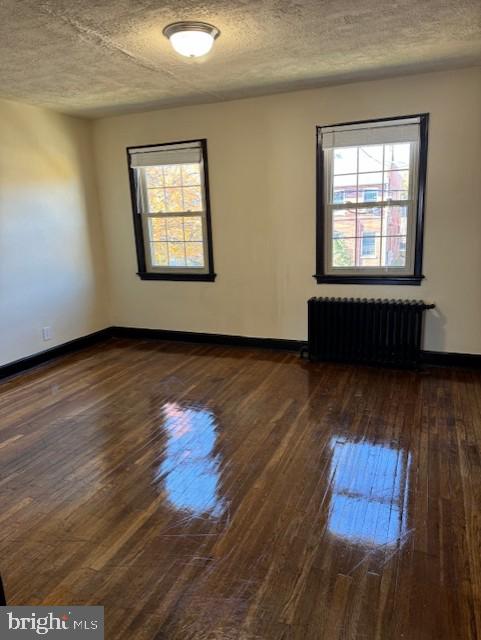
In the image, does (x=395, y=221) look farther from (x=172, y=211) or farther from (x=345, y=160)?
(x=172, y=211)

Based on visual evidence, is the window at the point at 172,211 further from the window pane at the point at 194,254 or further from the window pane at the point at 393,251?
the window pane at the point at 393,251

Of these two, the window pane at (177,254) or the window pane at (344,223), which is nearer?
the window pane at (344,223)

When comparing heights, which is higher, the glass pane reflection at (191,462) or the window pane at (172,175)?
the window pane at (172,175)

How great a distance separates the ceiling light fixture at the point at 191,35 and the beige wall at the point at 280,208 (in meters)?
1.81

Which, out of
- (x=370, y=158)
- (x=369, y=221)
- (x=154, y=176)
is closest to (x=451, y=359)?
(x=369, y=221)

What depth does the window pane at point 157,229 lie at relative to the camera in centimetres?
530

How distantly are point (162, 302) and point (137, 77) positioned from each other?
2.54m

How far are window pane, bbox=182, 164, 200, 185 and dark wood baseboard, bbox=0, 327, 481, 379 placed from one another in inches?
68.4

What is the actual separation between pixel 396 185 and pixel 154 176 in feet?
8.81

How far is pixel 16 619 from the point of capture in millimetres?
1617

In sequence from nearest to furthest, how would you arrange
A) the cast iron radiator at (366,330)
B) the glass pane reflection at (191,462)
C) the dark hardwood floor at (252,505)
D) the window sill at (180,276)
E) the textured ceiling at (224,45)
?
the dark hardwood floor at (252,505)
the glass pane reflection at (191,462)
the textured ceiling at (224,45)
the cast iron radiator at (366,330)
the window sill at (180,276)

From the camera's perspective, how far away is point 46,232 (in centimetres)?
482

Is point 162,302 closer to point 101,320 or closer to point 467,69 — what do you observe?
point 101,320

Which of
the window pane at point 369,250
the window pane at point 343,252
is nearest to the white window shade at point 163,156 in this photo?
the window pane at point 343,252
